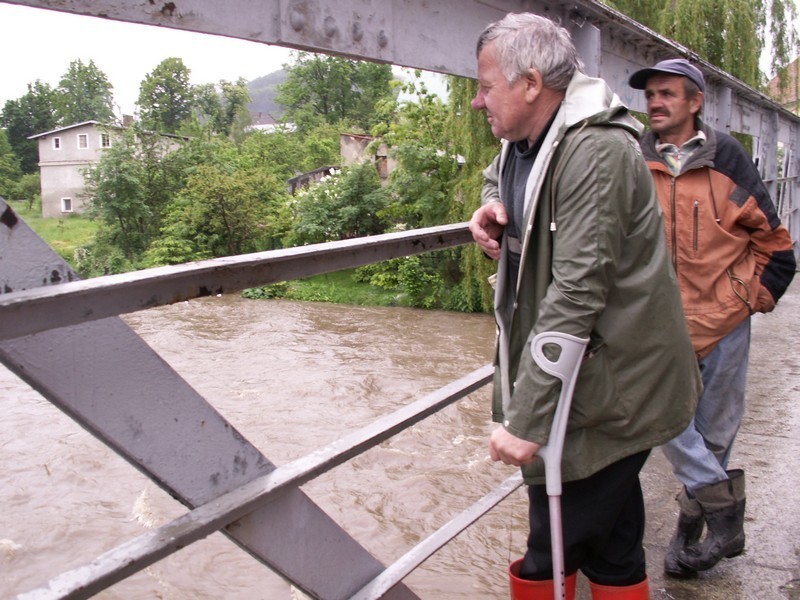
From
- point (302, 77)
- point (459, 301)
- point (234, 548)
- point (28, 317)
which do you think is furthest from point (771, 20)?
point (302, 77)

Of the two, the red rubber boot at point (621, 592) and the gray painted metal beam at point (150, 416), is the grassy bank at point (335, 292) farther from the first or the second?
the gray painted metal beam at point (150, 416)

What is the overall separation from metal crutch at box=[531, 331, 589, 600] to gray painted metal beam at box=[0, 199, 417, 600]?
532 millimetres

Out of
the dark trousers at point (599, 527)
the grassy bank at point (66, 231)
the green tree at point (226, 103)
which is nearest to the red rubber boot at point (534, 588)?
the dark trousers at point (599, 527)

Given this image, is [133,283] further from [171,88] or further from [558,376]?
[171,88]

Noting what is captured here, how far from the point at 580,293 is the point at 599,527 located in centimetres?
65

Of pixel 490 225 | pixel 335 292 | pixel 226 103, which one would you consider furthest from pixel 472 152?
pixel 226 103

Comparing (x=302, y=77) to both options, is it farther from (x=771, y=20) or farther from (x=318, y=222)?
(x=771, y=20)

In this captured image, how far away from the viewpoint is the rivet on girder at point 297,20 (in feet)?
7.72

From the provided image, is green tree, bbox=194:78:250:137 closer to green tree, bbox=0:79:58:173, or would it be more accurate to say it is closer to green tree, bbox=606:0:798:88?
green tree, bbox=0:79:58:173

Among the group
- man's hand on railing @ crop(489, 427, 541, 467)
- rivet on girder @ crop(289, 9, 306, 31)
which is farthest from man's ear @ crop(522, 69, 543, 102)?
rivet on girder @ crop(289, 9, 306, 31)

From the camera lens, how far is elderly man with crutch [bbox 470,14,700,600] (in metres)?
1.77

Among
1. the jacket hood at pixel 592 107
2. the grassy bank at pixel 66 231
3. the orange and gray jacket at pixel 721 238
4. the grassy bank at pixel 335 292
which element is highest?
the jacket hood at pixel 592 107

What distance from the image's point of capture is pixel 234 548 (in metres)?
5.11

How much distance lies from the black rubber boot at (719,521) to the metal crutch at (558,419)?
1064 millimetres
